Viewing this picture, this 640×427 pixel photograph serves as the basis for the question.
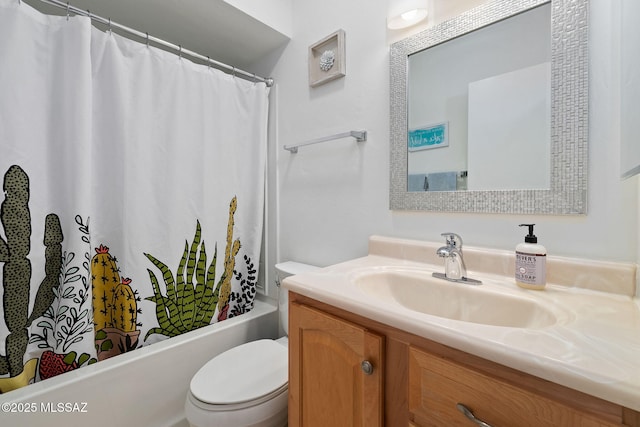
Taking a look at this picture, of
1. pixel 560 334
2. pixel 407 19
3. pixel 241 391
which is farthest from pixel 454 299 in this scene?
pixel 407 19

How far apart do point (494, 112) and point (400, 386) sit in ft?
2.89

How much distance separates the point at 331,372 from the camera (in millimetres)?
728

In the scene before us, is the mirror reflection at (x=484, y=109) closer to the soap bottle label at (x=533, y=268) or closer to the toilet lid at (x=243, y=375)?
the soap bottle label at (x=533, y=268)

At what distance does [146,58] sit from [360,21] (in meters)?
1.00

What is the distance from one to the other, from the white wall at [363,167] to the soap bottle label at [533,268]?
13cm

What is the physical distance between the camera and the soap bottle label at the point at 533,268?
2.43 feet

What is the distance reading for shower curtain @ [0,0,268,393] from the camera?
1.00 meters

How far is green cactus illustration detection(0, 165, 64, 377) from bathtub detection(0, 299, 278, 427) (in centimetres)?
15

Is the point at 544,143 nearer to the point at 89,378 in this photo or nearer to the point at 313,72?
the point at 313,72

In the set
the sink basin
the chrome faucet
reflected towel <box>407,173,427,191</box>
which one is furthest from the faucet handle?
reflected towel <box>407,173,427,191</box>

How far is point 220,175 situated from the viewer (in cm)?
153

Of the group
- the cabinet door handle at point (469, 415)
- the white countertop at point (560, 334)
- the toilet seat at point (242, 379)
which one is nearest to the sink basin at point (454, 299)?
the white countertop at point (560, 334)

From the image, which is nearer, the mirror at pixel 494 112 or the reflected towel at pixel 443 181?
the mirror at pixel 494 112

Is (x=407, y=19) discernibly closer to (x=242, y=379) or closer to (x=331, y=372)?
(x=331, y=372)
